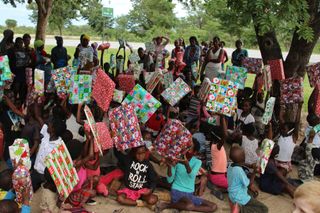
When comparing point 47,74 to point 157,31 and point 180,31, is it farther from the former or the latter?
point 180,31

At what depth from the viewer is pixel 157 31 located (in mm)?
37969

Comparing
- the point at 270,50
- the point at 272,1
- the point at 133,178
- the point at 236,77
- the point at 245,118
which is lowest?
the point at 133,178

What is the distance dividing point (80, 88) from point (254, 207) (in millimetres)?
2943

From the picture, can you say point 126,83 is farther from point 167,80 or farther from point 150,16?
point 150,16

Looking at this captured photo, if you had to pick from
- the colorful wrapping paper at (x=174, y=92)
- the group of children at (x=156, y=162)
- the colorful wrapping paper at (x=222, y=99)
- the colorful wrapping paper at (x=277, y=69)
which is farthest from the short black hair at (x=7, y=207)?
the colorful wrapping paper at (x=277, y=69)

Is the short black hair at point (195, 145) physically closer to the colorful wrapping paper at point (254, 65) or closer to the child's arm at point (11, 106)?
the child's arm at point (11, 106)

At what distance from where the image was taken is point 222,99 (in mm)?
5441

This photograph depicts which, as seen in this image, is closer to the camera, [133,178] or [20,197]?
[20,197]

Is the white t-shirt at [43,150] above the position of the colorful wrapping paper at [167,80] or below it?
below

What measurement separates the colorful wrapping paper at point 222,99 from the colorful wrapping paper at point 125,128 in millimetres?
1182

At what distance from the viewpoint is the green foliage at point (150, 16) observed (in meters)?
39.2

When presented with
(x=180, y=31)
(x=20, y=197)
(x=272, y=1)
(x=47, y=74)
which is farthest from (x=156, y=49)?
(x=180, y=31)

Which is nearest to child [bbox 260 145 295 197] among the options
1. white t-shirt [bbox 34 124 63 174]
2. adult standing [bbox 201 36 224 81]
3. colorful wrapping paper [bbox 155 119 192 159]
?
colorful wrapping paper [bbox 155 119 192 159]

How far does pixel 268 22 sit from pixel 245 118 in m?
2.44
